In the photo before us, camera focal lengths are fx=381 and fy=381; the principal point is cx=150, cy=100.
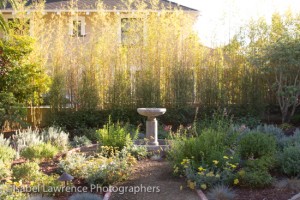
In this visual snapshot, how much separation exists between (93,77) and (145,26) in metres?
2.11

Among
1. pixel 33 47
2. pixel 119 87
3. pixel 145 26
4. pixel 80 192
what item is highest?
pixel 145 26

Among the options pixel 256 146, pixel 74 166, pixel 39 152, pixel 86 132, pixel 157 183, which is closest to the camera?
pixel 157 183

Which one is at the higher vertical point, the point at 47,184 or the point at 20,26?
the point at 20,26

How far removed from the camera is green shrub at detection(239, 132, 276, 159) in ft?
20.4

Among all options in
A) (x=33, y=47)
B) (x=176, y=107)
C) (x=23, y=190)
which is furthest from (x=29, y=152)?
(x=176, y=107)

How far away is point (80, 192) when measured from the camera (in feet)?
16.7

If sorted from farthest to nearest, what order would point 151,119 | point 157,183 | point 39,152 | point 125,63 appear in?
point 125,63, point 151,119, point 39,152, point 157,183

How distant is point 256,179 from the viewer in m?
5.15

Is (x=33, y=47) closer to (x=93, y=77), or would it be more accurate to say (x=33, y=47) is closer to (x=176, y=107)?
(x=93, y=77)

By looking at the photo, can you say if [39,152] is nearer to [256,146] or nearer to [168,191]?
[168,191]

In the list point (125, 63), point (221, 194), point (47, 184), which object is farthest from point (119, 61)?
point (221, 194)

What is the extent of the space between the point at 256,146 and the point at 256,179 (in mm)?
1190

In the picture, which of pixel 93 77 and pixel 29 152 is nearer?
pixel 29 152

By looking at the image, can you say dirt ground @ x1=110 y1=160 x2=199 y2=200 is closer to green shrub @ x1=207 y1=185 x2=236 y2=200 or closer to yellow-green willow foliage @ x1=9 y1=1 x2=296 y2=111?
green shrub @ x1=207 y1=185 x2=236 y2=200
